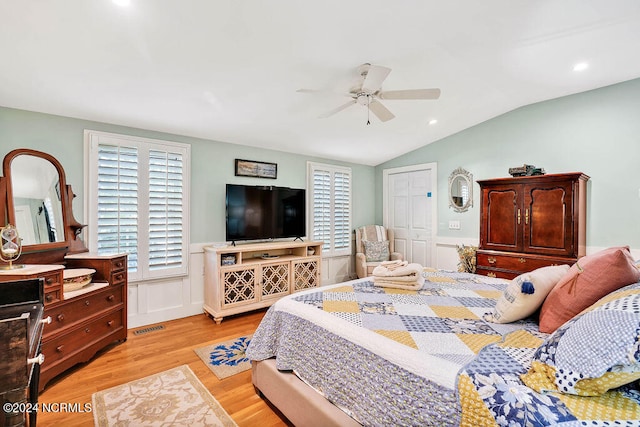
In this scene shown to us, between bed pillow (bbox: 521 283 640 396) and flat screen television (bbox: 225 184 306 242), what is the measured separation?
343 cm

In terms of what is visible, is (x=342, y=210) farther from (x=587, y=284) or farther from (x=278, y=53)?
(x=587, y=284)

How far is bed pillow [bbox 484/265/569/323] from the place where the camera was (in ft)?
5.05

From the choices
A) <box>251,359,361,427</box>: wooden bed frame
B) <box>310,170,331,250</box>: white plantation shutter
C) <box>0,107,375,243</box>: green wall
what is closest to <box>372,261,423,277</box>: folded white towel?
<box>251,359,361,427</box>: wooden bed frame

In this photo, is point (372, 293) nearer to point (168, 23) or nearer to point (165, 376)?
point (165, 376)

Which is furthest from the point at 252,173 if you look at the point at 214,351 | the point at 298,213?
the point at 214,351

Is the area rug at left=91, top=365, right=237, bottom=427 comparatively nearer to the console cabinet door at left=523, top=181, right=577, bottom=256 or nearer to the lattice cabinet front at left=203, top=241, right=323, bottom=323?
the lattice cabinet front at left=203, top=241, right=323, bottom=323

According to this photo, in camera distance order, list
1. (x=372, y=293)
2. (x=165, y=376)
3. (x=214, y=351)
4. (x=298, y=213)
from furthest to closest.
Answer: (x=298, y=213) < (x=214, y=351) < (x=165, y=376) < (x=372, y=293)

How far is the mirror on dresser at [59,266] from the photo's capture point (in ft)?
7.38

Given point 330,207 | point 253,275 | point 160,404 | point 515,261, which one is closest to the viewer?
point 160,404

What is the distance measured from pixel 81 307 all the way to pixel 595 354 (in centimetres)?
331

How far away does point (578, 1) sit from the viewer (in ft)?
6.64

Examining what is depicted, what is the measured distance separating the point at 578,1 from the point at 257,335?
10.4 ft

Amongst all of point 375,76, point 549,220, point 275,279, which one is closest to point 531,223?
point 549,220

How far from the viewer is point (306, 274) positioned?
4.40m
